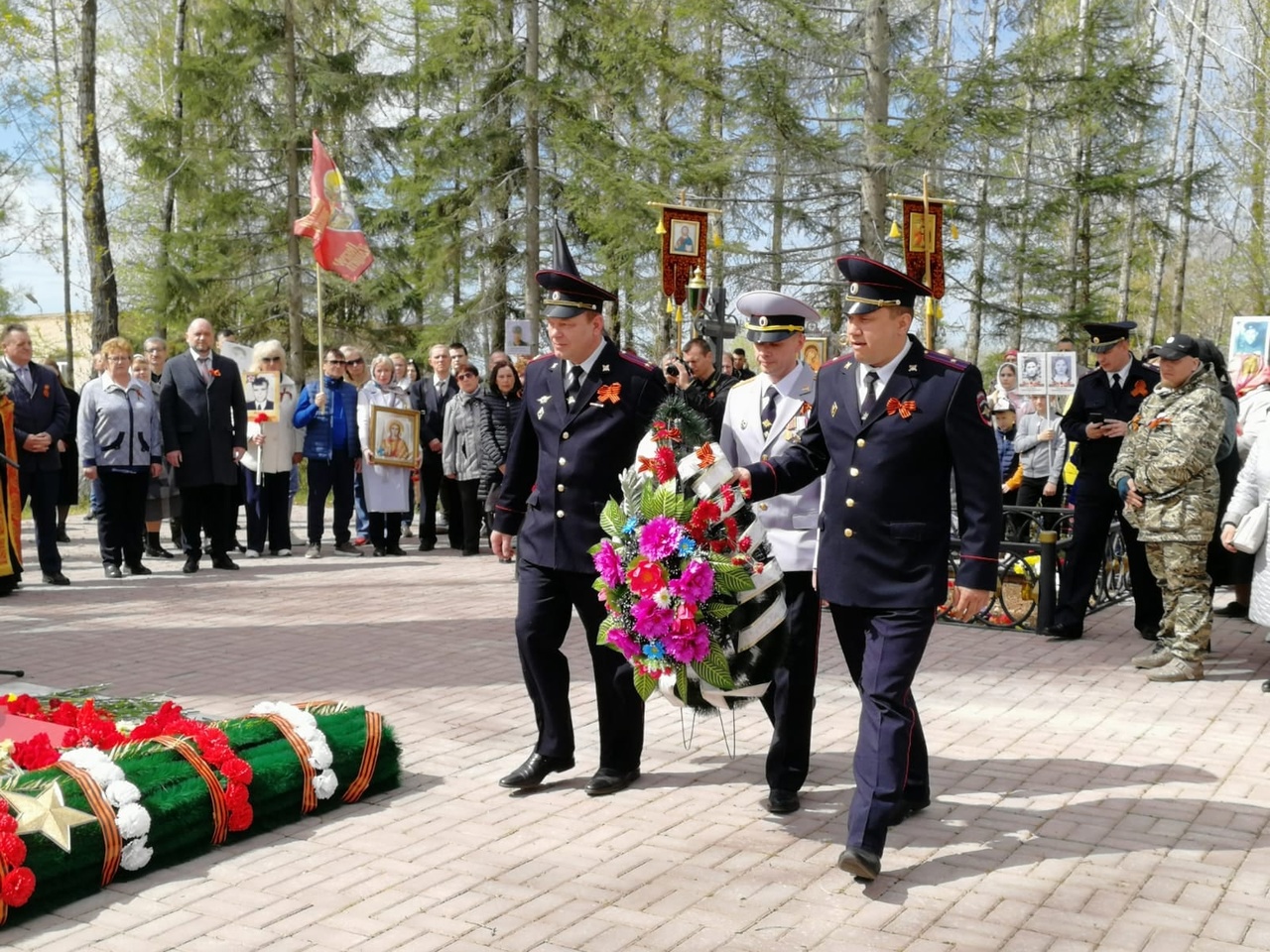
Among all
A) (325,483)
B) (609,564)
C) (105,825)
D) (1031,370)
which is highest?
(1031,370)

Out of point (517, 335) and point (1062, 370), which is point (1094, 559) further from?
point (517, 335)

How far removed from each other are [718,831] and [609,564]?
3.73 ft

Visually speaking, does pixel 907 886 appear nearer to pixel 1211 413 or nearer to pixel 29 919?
pixel 29 919

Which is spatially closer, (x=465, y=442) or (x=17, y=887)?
(x=17, y=887)

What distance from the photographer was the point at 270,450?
1320 centimetres

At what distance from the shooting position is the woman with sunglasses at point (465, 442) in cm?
1348

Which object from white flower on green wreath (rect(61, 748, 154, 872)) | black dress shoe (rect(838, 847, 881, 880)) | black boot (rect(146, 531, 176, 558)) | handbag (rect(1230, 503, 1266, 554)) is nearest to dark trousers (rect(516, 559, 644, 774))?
black dress shoe (rect(838, 847, 881, 880))

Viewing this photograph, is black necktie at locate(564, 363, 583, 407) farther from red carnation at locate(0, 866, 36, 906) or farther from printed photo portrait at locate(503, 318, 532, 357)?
printed photo portrait at locate(503, 318, 532, 357)

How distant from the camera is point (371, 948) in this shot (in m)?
3.96

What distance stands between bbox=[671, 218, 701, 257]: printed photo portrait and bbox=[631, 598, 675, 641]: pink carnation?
11453 mm

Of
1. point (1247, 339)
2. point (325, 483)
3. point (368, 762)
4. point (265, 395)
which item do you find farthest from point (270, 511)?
point (1247, 339)

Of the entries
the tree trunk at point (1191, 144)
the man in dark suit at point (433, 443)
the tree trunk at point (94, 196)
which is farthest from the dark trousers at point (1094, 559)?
the tree trunk at point (1191, 144)

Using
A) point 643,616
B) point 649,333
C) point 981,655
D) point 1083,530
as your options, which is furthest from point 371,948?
point 649,333

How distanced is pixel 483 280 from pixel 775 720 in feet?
79.8
